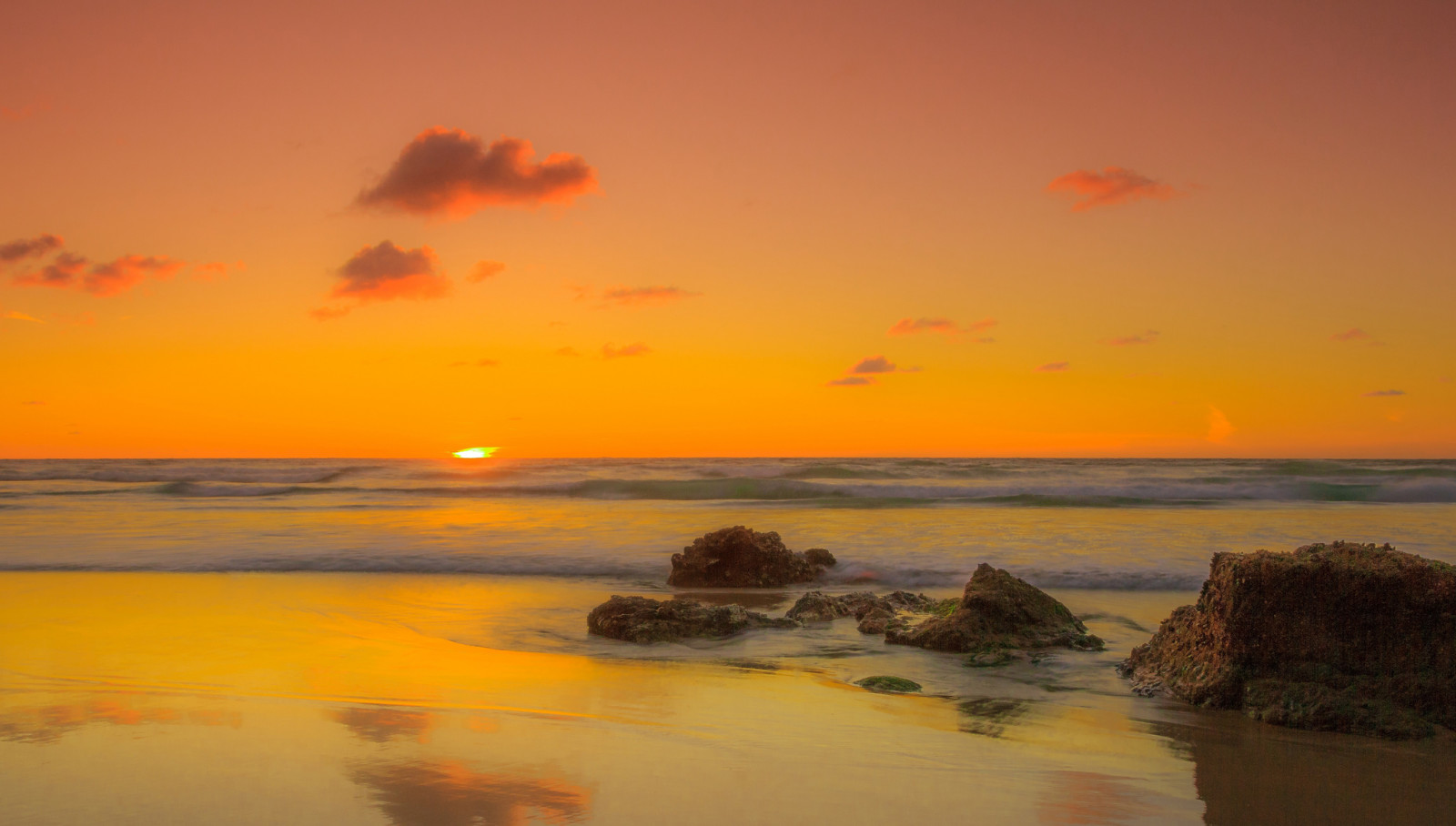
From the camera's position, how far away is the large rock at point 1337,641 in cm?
413

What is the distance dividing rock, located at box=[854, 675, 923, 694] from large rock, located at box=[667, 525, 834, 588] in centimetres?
393

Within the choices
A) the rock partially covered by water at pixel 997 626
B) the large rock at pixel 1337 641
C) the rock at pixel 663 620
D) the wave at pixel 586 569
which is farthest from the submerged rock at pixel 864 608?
the large rock at pixel 1337 641

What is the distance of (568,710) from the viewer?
432cm

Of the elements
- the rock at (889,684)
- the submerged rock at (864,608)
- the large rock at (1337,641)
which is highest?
the large rock at (1337,641)

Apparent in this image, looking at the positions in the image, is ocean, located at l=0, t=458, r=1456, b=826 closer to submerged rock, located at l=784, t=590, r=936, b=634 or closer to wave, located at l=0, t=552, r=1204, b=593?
wave, located at l=0, t=552, r=1204, b=593

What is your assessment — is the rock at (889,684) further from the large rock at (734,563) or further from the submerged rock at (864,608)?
the large rock at (734,563)

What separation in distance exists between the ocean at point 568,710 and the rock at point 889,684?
0.42 ft

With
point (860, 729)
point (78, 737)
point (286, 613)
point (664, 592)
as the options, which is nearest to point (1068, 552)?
point (664, 592)

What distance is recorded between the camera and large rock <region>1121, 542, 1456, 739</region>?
13.6ft

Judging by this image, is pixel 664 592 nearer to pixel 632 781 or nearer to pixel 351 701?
pixel 351 701

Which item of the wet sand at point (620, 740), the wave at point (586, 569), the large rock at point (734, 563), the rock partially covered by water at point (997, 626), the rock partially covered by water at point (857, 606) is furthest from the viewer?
the wave at point (586, 569)

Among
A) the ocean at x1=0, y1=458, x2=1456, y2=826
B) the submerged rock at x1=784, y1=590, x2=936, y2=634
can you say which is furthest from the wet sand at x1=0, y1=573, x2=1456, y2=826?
the submerged rock at x1=784, y1=590, x2=936, y2=634

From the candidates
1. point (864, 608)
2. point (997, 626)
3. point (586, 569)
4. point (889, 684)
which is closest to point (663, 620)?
point (864, 608)

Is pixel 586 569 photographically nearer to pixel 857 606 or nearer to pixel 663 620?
pixel 857 606
